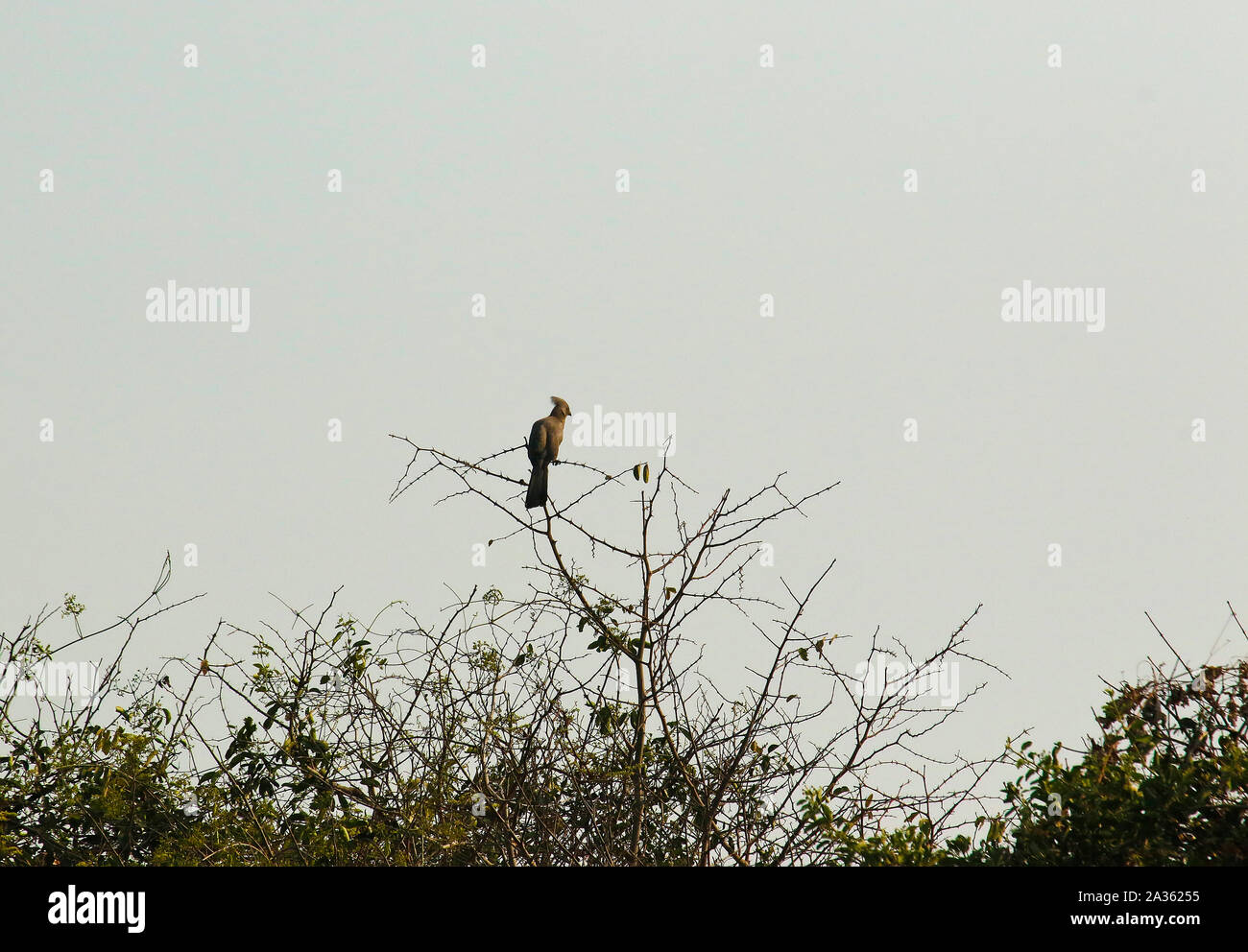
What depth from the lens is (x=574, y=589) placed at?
15.1ft

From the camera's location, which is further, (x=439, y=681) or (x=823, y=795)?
(x=439, y=681)

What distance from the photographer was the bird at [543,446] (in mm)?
5648

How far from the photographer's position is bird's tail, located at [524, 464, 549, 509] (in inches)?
220

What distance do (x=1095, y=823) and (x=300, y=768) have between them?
9.96ft

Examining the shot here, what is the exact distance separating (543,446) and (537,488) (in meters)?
0.52

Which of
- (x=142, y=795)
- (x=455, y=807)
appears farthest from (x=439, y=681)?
(x=142, y=795)

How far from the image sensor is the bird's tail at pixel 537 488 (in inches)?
220

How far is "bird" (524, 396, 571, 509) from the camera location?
5.65 meters

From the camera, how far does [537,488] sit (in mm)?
5703

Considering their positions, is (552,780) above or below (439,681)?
below
